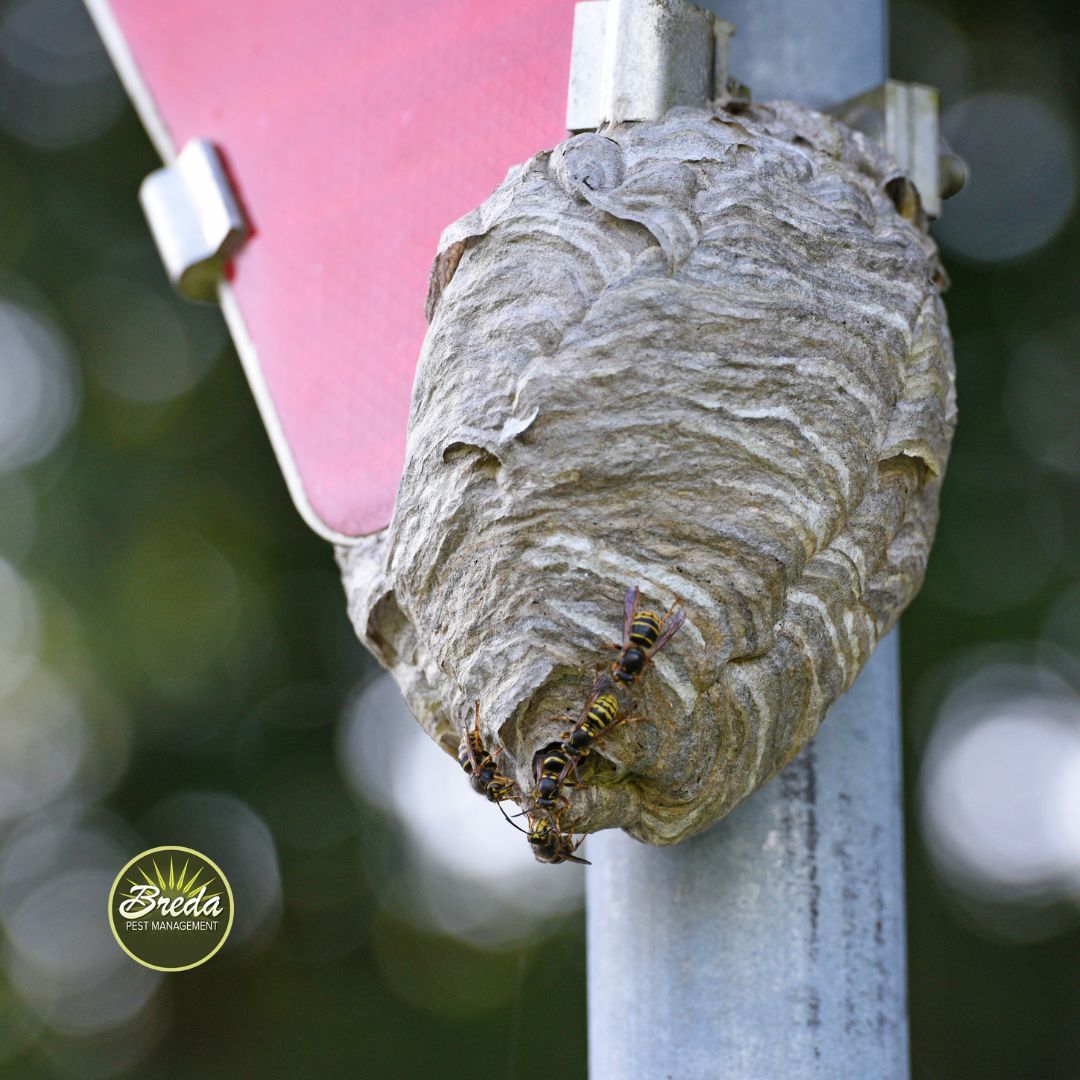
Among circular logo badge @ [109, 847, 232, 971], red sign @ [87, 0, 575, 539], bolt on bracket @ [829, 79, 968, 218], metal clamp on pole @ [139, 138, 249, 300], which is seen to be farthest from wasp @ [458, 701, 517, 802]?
metal clamp on pole @ [139, 138, 249, 300]

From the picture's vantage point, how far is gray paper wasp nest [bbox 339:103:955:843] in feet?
6.01

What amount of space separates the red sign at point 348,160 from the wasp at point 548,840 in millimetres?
712

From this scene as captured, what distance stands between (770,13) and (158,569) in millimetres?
4466

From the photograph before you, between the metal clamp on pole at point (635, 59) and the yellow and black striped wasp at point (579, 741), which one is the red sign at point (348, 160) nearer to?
the metal clamp on pole at point (635, 59)

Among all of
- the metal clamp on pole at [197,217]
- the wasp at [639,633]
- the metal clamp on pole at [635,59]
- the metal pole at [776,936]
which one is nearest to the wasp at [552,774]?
the wasp at [639,633]

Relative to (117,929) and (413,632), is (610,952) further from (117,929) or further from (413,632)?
(117,929)

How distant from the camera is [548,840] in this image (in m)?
1.83

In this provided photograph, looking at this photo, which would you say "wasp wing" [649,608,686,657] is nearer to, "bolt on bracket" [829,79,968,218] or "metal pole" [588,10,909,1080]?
"metal pole" [588,10,909,1080]

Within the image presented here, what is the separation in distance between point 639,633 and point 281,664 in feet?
15.9

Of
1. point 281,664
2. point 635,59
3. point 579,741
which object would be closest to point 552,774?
point 579,741

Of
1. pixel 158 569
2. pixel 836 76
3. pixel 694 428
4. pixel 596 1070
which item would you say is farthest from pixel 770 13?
pixel 158 569

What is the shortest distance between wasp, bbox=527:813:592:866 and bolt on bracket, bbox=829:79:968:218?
117 cm

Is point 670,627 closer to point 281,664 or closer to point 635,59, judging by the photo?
point 635,59

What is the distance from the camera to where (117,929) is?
254 centimetres
